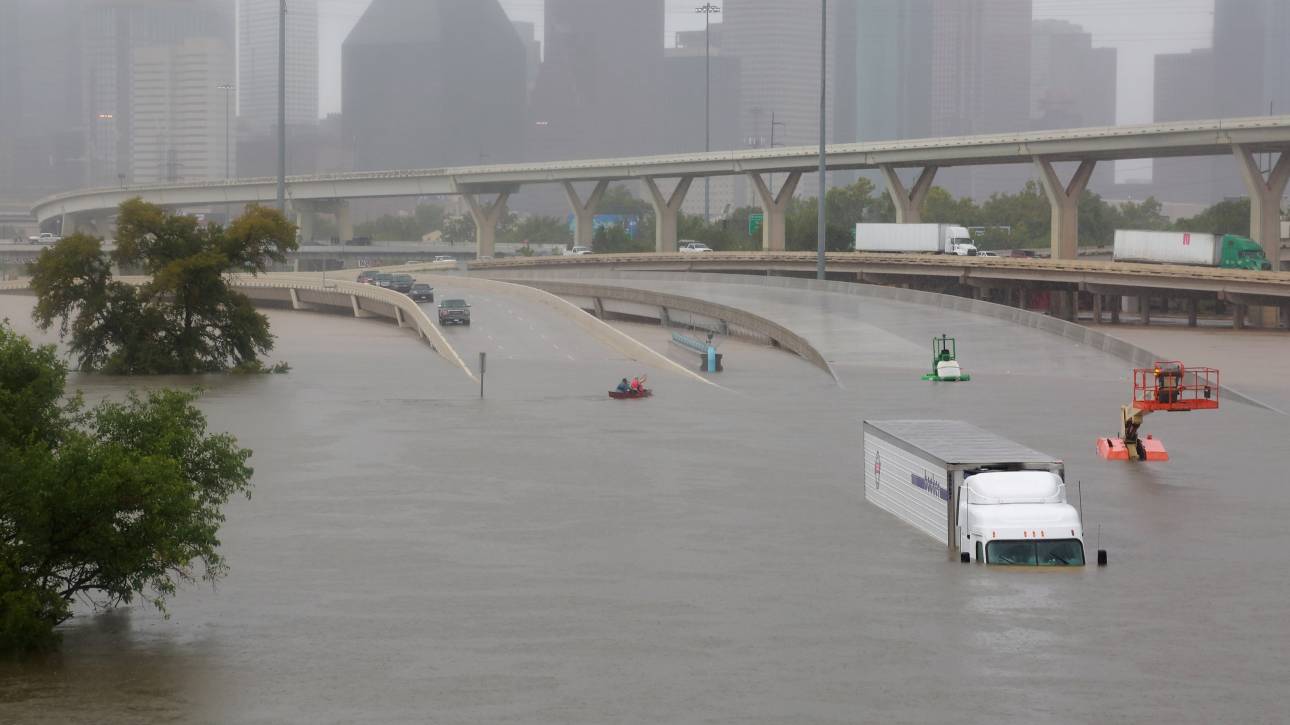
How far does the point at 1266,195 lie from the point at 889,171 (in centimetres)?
3809

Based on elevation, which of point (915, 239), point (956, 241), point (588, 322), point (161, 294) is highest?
point (915, 239)

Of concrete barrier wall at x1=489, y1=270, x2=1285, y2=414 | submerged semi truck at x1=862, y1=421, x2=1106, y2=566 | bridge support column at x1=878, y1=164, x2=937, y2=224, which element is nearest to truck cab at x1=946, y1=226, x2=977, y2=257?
bridge support column at x1=878, y1=164, x2=937, y2=224

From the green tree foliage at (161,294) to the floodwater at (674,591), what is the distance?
18.7 meters

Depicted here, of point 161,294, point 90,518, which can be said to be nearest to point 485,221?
point 161,294

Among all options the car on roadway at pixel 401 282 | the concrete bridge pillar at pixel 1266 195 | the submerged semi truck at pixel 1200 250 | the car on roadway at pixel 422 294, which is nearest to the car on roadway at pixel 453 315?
the car on roadway at pixel 422 294

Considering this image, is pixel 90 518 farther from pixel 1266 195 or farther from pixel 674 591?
pixel 1266 195

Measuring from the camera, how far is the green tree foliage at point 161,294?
75125mm

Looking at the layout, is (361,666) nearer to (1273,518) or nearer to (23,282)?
(1273,518)

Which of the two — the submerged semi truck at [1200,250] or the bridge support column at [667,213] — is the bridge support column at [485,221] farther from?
the submerged semi truck at [1200,250]

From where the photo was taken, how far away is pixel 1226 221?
17650 centimetres

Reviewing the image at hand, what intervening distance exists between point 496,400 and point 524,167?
108571mm

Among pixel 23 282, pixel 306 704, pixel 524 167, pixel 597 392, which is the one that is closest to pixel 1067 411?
pixel 597 392

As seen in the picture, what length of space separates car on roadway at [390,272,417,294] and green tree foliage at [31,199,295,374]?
3039cm

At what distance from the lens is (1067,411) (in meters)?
57.6
